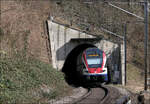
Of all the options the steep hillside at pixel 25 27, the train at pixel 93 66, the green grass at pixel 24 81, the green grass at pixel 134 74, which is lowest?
the green grass at pixel 134 74

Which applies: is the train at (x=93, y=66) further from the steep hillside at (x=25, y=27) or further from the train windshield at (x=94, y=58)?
the steep hillside at (x=25, y=27)

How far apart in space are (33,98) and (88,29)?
1150 cm

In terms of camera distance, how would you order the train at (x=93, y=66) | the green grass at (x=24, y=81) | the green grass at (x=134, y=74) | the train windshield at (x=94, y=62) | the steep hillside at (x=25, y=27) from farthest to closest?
1. the green grass at (x=134, y=74)
2. the train windshield at (x=94, y=62)
3. the train at (x=93, y=66)
4. the steep hillside at (x=25, y=27)
5. the green grass at (x=24, y=81)

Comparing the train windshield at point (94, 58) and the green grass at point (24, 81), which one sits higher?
the green grass at point (24, 81)

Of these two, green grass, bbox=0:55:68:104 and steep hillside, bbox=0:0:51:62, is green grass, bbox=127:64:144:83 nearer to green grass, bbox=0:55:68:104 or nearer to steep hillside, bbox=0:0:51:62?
steep hillside, bbox=0:0:51:62

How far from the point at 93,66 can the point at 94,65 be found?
0.34 feet

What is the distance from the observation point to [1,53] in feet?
41.8

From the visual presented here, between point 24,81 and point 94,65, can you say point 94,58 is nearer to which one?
point 94,65

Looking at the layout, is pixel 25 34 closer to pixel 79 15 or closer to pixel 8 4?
pixel 8 4

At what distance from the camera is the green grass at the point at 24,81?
1027 cm

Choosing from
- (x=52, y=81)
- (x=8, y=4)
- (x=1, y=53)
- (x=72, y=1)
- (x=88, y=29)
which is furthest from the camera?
(x=72, y=1)

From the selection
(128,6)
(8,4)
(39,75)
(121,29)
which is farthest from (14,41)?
(128,6)

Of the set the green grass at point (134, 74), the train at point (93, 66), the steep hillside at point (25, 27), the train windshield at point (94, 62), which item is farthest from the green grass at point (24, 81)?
the green grass at point (134, 74)

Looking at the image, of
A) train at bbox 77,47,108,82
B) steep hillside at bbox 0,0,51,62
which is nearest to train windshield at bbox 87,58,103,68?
train at bbox 77,47,108,82
